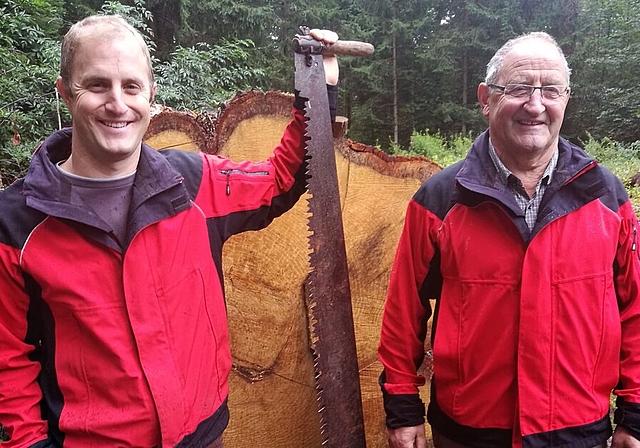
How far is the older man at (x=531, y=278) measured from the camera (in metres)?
1.72

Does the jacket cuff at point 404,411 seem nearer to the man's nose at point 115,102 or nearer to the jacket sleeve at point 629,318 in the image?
the jacket sleeve at point 629,318

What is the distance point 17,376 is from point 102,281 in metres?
0.43

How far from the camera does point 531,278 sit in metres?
1.70

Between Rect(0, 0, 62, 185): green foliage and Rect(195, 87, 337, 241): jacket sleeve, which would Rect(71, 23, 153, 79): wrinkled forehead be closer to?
Rect(195, 87, 337, 241): jacket sleeve

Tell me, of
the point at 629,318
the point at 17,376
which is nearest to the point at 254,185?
the point at 17,376

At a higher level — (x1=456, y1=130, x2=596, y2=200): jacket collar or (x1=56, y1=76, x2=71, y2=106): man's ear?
(x1=56, y1=76, x2=71, y2=106): man's ear

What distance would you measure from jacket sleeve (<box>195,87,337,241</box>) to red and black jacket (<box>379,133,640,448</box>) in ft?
1.88

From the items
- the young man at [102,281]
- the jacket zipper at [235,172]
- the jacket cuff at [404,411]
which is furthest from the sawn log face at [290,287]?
the young man at [102,281]

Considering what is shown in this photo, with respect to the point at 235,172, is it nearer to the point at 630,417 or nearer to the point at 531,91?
the point at 531,91

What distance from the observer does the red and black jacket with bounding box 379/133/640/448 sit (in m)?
1.71

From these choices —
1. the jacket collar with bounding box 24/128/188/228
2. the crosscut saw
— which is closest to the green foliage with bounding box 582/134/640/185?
the crosscut saw

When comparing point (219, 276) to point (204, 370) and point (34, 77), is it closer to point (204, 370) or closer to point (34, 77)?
point (204, 370)

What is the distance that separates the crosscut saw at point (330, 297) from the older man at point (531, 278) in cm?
51

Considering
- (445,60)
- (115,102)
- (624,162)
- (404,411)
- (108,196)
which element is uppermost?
(445,60)
